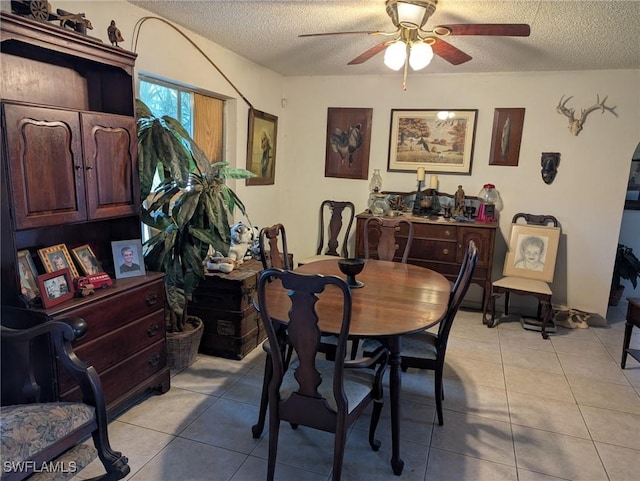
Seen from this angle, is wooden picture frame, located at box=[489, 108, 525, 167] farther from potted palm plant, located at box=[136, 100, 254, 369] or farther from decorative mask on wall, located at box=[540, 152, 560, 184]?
potted palm plant, located at box=[136, 100, 254, 369]

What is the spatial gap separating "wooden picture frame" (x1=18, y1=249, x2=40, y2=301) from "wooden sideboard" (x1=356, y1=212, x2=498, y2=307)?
3.18 m

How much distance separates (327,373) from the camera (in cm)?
201

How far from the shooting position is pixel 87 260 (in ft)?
7.63

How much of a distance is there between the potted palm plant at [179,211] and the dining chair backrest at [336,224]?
6.62 feet

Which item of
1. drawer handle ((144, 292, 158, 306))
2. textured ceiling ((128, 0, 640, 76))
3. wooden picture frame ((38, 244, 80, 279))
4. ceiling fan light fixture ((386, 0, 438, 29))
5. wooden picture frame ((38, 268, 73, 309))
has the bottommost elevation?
drawer handle ((144, 292, 158, 306))

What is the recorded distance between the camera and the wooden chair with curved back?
3.81 metres

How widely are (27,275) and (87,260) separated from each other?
343 mm

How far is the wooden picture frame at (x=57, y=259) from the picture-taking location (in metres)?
2.08

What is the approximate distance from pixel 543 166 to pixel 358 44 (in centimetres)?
226

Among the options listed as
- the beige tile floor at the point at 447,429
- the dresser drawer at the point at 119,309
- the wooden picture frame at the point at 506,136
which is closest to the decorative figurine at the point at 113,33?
the dresser drawer at the point at 119,309

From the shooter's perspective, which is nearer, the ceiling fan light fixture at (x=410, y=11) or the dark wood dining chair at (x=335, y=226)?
the ceiling fan light fixture at (x=410, y=11)

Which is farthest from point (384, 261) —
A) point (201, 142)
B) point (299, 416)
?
point (201, 142)

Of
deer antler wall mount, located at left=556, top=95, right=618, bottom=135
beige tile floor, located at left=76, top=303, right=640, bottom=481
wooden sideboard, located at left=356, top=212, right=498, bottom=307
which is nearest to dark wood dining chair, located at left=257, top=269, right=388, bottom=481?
beige tile floor, located at left=76, top=303, right=640, bottom=481

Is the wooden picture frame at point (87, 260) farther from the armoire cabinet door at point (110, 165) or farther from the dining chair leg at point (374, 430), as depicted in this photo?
the dining chair leg at point (374, 430)
